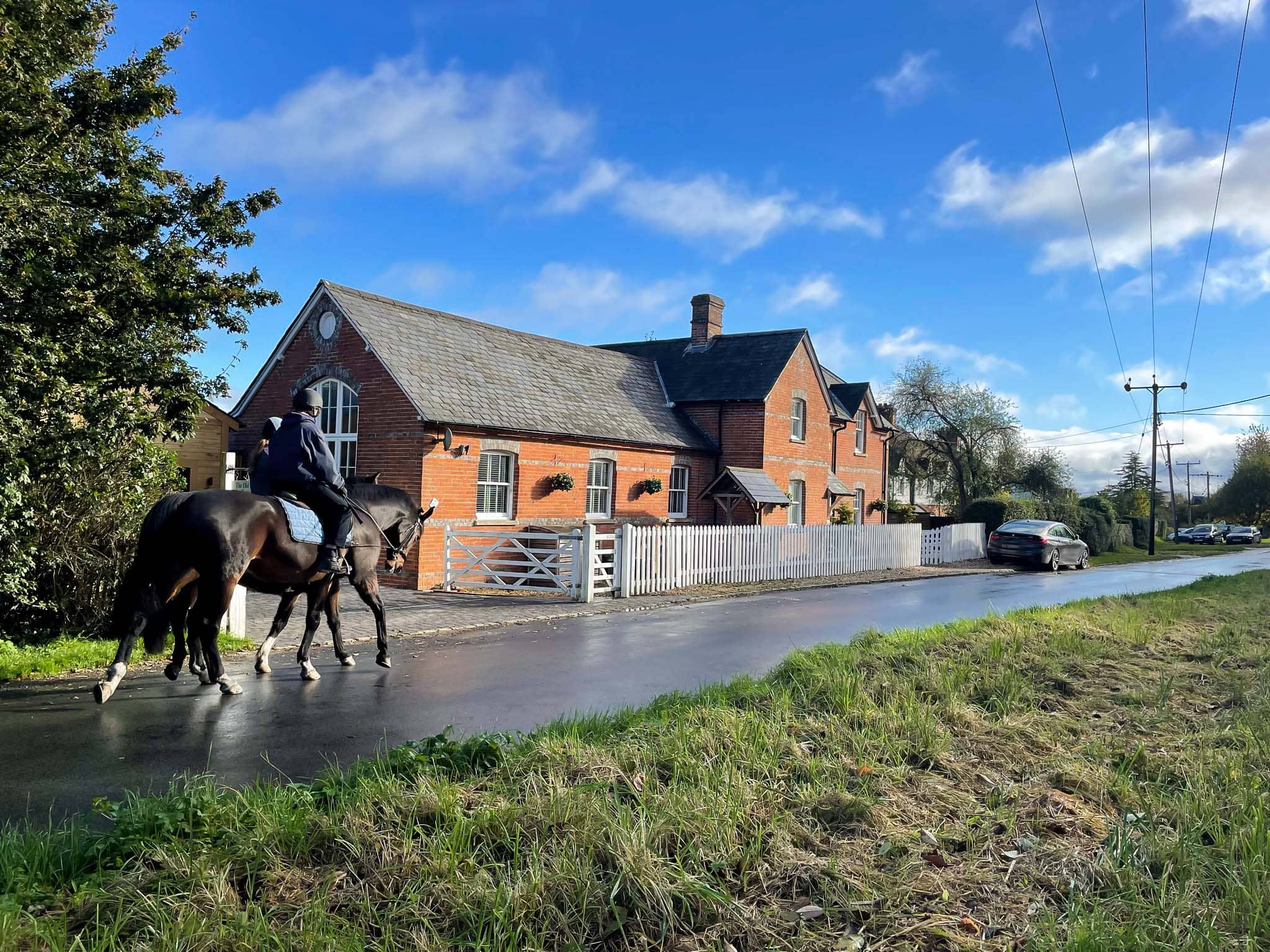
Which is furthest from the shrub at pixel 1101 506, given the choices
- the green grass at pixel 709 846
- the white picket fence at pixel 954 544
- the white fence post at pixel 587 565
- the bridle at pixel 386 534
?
the green grass at pixel 709 846

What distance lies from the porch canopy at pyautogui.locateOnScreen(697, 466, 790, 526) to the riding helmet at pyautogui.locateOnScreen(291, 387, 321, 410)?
17651mm

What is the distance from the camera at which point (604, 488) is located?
2264cm

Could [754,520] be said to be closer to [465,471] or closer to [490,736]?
[465,471]


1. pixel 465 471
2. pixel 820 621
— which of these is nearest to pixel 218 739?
pixel 820 621

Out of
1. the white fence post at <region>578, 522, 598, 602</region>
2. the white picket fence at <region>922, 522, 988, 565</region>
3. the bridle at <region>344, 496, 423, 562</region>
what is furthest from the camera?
the white picket fence at <region>922, 522, 988, 565</region>

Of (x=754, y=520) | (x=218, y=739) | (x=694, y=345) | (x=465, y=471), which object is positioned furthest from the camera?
(x=694, y=345)

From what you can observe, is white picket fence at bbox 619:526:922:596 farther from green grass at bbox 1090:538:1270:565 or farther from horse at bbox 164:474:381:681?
green grass at bbox 1090:538:1270:565

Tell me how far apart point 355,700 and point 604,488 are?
15463 millimetres

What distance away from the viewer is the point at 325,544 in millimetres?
8438

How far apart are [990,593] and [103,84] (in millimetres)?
18169

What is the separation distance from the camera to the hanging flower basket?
20.3 meters

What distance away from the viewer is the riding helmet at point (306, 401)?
8.27 m

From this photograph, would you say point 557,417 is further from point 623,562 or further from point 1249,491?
point 1249,491

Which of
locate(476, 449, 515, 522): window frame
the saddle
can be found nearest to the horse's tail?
the saddle
